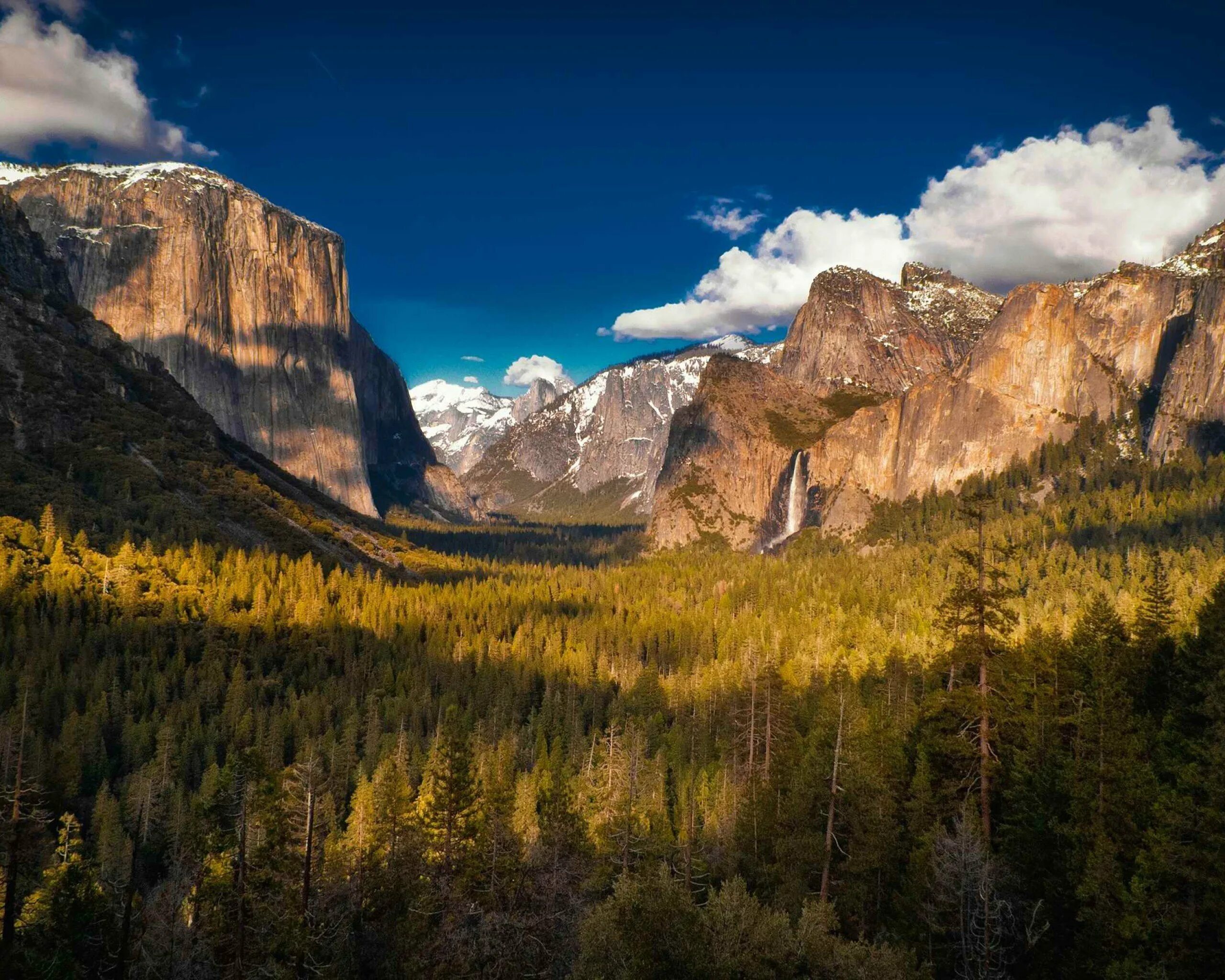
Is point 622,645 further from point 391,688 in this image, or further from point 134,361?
point 134,361

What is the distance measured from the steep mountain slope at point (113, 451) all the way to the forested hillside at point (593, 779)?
19.3 ft

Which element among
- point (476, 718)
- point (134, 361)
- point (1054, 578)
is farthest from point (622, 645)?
point (134, 361)

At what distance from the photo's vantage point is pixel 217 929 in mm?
23531

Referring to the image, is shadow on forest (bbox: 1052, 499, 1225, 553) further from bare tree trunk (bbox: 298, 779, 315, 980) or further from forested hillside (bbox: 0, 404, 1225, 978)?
bare tree trunk (bbox: 298, 779, 315, 980)

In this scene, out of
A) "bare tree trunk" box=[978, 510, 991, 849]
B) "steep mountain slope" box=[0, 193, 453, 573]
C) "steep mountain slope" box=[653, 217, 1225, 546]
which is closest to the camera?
"bare tree trunk" box=[978, 510, 991, 849]

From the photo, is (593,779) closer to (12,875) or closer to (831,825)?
(831,825)

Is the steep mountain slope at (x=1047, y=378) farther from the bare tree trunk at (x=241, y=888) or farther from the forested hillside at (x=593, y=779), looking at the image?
the bare tree trunk at (x=241, y=888)

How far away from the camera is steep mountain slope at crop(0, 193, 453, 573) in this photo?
98.8 meters

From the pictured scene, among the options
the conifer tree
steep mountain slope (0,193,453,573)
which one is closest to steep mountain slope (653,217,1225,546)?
steep mountain slope (0,193,453,573)

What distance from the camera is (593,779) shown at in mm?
55406

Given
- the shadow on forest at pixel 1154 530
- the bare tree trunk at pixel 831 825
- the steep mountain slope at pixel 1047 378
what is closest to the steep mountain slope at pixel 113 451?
the bare tree trunk at pixel 831 825

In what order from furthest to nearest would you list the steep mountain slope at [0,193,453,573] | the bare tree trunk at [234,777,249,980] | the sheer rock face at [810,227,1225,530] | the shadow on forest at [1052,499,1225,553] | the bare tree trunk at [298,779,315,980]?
the sheer rock face at [810,227,1225,530] → the shadow on forest at [1052,499,1225,553] → the steep mountain slope at [0,193,453,573] → the bare tree trunk at [298,779,315,980] → the bare tree trunk at [234,777,249,980]

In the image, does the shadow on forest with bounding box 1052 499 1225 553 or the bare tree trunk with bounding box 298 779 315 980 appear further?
the shadow on forest with bounding box 1052 499 1225 553

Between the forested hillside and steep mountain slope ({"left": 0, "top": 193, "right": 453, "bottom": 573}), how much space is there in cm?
588
